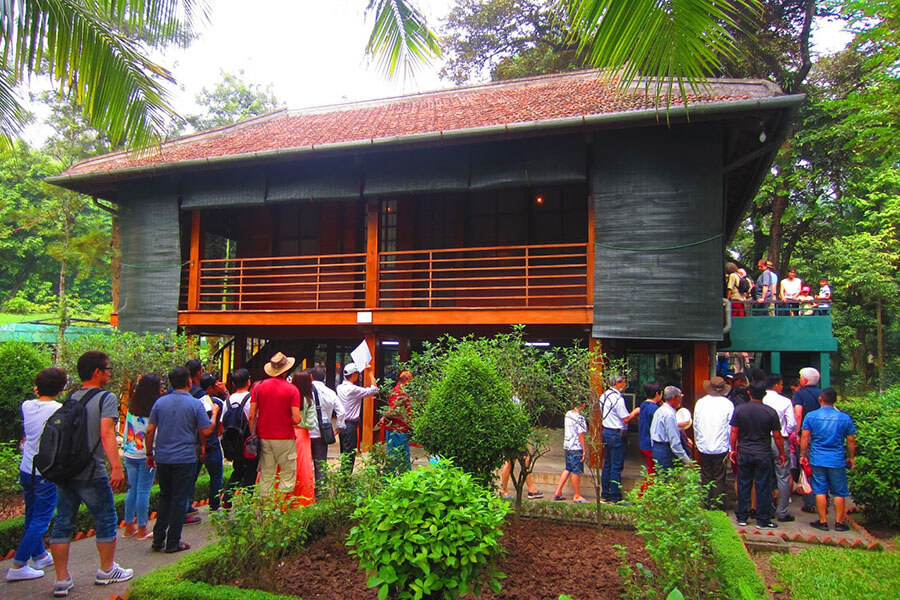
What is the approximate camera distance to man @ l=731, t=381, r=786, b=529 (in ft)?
21.1

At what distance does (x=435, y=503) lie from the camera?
10.8 feet

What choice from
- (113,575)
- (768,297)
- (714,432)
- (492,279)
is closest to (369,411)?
(492,279)

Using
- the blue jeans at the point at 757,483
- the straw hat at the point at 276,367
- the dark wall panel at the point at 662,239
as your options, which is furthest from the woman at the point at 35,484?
the dark wall panel at the point at 662,239

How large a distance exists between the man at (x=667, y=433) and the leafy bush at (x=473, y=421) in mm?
2556

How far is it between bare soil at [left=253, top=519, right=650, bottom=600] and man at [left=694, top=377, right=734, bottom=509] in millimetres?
2025

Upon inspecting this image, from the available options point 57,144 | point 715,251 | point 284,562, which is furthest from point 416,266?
point 57,144

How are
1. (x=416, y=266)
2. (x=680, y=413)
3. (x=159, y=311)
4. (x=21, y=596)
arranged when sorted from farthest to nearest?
(x=416, y=266)
(x=159, y=311)
(x=680, y=413)
(x=21, y=596)

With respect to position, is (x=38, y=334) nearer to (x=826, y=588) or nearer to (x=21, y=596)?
(x=21, y=596)

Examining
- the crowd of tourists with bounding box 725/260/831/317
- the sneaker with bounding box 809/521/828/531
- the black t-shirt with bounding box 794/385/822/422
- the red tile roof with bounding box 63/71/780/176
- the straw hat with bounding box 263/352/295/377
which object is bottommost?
the sneaker with bounding box 809/521/828/531

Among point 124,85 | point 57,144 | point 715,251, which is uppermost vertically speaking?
point 57,144

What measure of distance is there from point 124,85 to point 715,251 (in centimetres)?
818

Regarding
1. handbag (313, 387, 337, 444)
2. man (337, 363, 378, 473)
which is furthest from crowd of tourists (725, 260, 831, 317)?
handbag (313, 387, 337, 444)

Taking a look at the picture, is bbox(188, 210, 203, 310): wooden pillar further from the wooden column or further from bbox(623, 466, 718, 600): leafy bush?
bbox(623, 466, 718, 600): leafy bush

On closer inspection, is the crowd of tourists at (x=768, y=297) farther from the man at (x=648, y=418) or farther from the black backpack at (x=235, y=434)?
the black backpack at (x=235, y=434)
